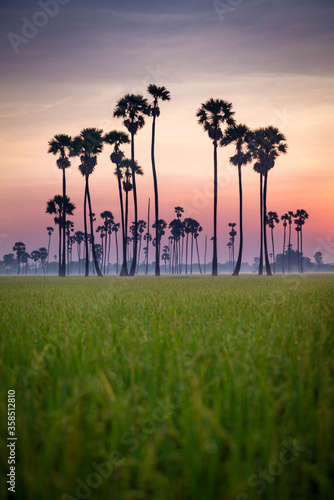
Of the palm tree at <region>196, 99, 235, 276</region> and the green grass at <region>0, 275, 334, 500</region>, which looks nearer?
the green grass at <region>0, 275, 334, 500</region>

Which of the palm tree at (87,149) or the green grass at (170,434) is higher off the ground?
the palm tree at (87,149)

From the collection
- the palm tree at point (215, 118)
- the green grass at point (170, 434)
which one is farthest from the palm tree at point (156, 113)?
the green grass at point (170, 434)

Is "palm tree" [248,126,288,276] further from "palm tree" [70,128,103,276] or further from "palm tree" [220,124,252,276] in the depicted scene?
"palm tree" [70,128,103,276]

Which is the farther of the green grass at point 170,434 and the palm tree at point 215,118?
the palm tree at point 215,118

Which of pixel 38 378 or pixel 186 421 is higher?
pixel 186 421

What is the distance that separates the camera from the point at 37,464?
62.6 inches

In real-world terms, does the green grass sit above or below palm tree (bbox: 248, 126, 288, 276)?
below

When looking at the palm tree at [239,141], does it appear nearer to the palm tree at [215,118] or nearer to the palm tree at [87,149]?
the palm tree at [215,118]

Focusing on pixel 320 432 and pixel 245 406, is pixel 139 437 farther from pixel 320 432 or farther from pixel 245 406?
pixel 320 432

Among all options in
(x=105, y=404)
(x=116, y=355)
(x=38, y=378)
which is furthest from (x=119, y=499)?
(x=116, y=355)

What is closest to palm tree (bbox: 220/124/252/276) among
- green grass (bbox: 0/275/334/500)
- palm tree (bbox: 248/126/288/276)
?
palm tree (bbox: 248/126/288/276)

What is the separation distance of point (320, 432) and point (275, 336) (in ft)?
9.16

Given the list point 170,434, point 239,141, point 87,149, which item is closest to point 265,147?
point 239,141

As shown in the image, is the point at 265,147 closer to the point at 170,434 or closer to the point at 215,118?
the point at 215,118
